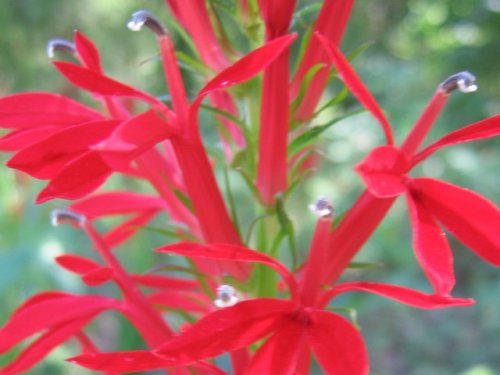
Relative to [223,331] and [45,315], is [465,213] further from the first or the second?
[45,315]

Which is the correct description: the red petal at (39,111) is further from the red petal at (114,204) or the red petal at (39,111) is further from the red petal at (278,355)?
the red petal at (278,355)

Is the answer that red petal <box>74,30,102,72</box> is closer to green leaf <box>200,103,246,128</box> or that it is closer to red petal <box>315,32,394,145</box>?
green leaf <box>200,103,246,128</box>

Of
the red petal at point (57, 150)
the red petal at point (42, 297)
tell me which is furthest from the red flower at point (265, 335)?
the red petal at point (42, 297)

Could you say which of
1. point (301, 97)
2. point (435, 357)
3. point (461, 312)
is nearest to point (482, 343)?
point (435, 357)

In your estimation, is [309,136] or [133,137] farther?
[309,136]

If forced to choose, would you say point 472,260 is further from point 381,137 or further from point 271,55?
point 271,55

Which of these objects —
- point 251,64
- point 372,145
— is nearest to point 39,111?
point 251,64

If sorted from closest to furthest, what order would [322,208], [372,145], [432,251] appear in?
[432,251] → [322,208] → [372,145]
